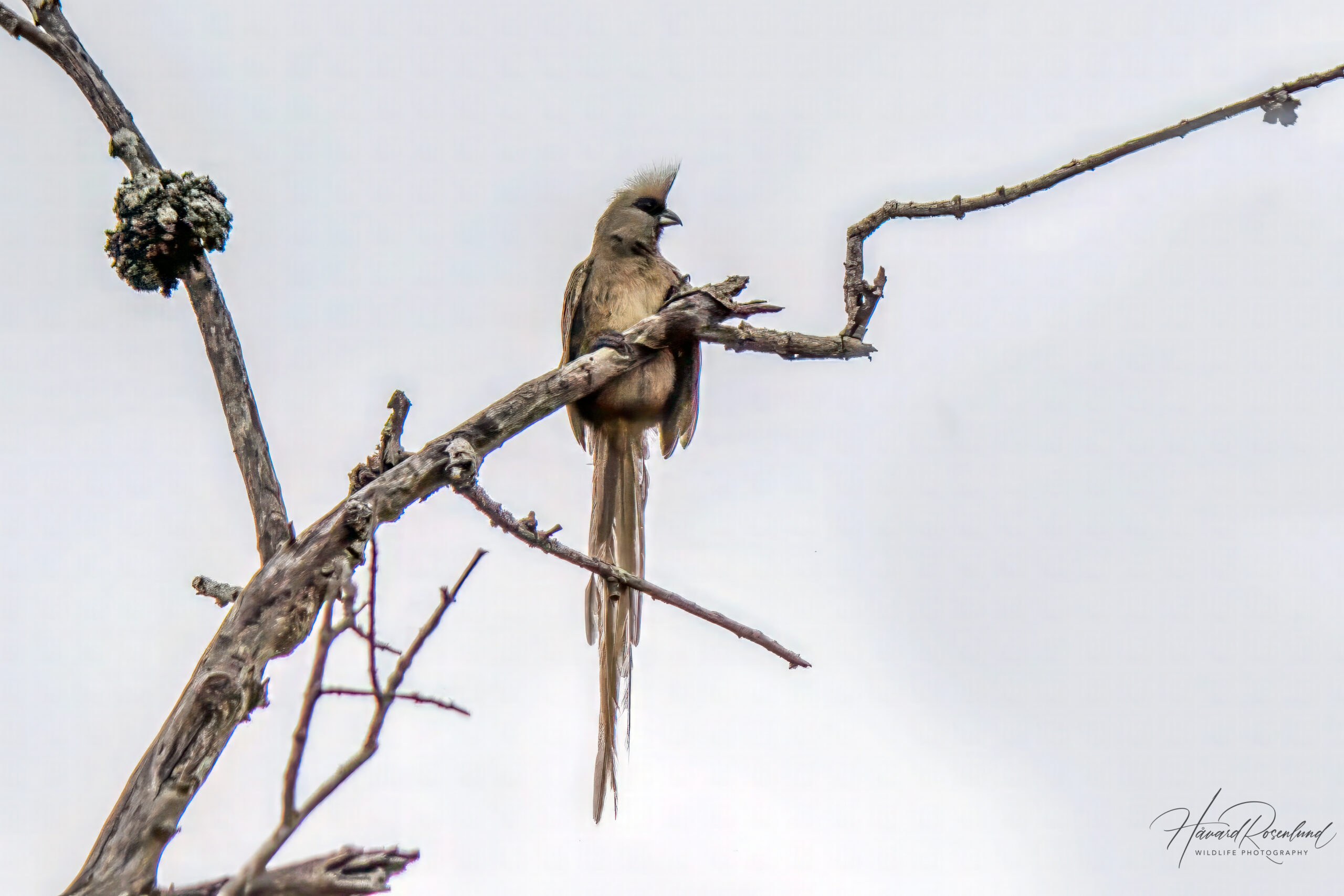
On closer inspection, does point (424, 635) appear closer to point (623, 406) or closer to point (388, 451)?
point (388, 451)

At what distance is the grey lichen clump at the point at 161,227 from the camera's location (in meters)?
3.07

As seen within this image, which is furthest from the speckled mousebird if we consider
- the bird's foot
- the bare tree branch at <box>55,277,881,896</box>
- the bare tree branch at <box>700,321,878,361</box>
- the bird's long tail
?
the bare tree branch at <box>55,277,881,896</box>

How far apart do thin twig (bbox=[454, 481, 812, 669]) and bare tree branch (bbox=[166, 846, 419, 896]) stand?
123 cm

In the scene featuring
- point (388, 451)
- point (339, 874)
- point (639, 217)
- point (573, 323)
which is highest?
point (639, 217)

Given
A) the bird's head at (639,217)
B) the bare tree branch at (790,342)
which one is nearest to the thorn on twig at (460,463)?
the bare tree branch at (790,342)

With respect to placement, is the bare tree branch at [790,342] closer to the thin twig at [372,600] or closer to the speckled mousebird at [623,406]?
the speckled mousebird at [623,406]

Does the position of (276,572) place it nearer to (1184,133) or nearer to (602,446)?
(602,446)

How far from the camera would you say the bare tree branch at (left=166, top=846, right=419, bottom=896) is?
6.36 feet

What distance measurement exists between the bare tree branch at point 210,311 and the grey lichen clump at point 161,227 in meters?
0.04

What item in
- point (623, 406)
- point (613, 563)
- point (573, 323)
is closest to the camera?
point (613, 563)

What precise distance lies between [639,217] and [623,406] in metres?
1.12

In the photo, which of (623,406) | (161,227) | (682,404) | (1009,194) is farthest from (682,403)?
(161,227)

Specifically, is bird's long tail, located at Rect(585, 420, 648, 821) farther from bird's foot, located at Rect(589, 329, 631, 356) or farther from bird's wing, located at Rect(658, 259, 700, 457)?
bird's foot, located at Rect(589, 329, 631, 356)

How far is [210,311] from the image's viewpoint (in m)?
3.09
